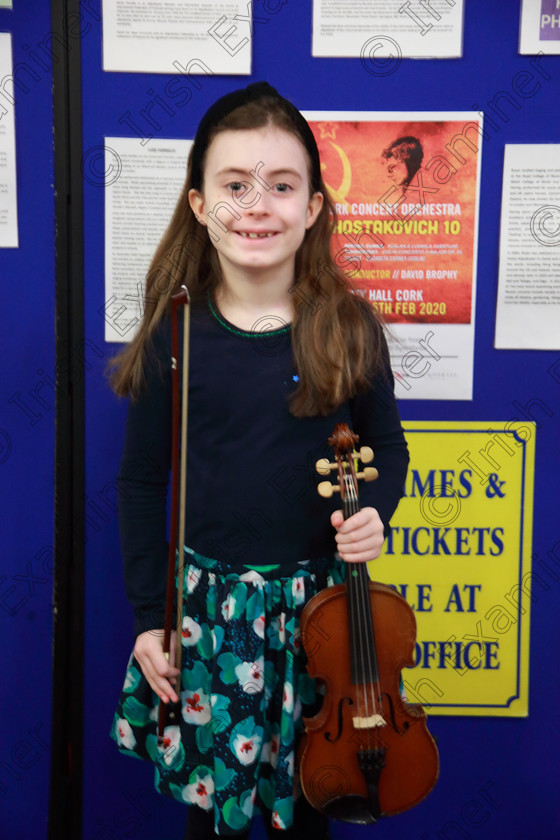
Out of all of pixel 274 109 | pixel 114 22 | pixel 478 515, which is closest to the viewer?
pixel 274 109

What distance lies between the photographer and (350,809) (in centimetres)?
94

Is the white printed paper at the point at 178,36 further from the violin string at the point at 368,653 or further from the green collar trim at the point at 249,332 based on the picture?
the violin string at the point at 368,653

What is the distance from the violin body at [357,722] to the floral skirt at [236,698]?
0.16 ft

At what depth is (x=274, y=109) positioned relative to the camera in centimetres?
98

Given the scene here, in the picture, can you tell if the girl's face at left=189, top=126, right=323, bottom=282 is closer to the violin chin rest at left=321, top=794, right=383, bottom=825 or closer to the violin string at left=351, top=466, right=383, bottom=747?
the violin string at left=351, top=466, right=383, bottom=747

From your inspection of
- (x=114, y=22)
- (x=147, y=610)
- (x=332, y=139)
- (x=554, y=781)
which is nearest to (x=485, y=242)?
(x=332, y=139)

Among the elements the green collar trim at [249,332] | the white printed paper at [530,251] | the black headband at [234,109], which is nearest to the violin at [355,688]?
the green collar trim at [249,332]

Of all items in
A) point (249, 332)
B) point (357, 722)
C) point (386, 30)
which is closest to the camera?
point (357, 722)

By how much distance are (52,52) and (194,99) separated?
264 millimetres

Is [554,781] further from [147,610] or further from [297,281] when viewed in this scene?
[297,281]

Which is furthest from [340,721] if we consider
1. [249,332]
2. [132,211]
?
[132,211]

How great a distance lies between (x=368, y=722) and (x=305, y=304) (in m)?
0.57

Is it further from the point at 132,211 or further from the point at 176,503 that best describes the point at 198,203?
the point at 176,503

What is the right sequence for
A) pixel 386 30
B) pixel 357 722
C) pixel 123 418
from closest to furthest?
pixel 357 722 < pixel 386 30 < pixel 123 418
